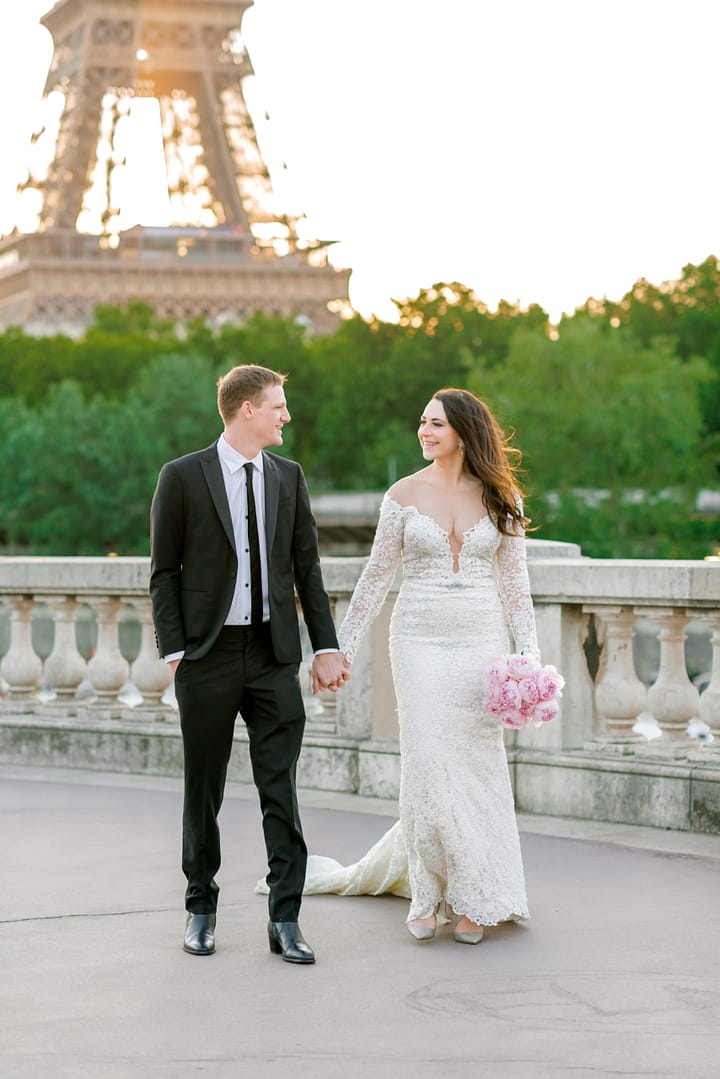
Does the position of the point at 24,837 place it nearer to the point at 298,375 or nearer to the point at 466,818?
the point at 466,818

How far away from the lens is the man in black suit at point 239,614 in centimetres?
536

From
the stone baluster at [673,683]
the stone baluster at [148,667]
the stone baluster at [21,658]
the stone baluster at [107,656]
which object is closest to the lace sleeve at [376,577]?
the stone baluster at [673,683]

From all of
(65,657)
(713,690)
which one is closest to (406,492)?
(713,690)

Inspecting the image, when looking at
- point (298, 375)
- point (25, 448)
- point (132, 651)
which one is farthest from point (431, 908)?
point (298, 375)

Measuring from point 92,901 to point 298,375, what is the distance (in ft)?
225

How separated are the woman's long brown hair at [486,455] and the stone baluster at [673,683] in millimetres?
1789

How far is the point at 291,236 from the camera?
81.4 metres

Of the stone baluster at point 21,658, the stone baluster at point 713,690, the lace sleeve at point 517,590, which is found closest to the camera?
the lace sleeve at point 517,590

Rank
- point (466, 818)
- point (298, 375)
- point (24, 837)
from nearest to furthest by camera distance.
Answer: point (466, 818), point (24, 837), point (298, 375)

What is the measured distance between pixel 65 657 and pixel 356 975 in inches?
181

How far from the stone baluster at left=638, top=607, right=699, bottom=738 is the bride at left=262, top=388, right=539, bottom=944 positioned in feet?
5.49

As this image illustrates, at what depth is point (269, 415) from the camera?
17.7 ft

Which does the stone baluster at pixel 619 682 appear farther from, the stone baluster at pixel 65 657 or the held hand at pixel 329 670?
the stone baluster at pixel 65 657

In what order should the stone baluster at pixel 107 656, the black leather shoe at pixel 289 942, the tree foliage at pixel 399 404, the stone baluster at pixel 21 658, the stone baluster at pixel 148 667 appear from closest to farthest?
the black leather shoe at pixel 289 942
the stone baluster at pixel 148 667
the stone baluster at pixel 107 656
the stone baluster at pixel 21 658
the tree foliage at pixel 399 404
